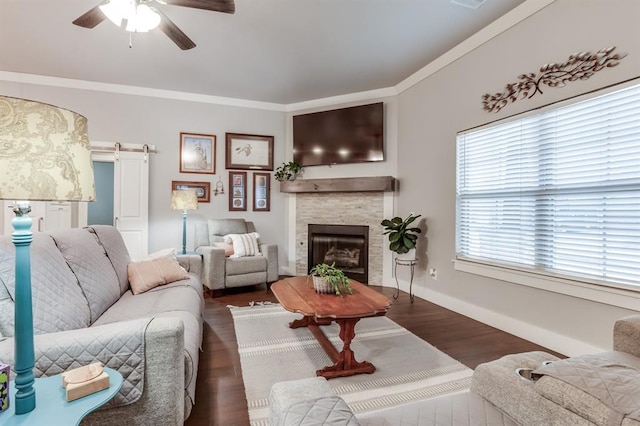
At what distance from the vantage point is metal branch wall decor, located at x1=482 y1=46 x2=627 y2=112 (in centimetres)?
217

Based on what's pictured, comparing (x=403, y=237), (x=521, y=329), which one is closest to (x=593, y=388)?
(x=521, y=329)

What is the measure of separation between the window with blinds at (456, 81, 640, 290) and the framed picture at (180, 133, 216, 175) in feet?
11.8

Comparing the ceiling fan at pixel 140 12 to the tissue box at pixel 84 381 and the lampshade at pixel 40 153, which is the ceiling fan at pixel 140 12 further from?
the tissue box at pixel 84 381

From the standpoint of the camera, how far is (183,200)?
13.9ft

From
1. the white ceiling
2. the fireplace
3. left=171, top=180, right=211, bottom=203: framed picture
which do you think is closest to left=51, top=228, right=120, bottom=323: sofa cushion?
the white ceiling

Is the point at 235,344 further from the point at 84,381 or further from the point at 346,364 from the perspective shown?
the point at 84,381

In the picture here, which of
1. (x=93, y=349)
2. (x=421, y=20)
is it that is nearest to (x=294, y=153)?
(x=421, y=20)

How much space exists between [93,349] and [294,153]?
4.09 m

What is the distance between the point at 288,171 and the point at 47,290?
379cm

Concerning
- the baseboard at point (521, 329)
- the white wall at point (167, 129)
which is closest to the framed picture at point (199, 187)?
the white wall at point (167, 129)

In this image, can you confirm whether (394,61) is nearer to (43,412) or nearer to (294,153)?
(294,153)

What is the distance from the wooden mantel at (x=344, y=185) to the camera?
14.2 ft

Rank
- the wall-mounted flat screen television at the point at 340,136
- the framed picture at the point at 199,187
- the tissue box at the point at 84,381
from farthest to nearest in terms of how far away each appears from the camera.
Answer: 1. the framed picture at the point at 199,187
2. the wall-mounted flat screen television at the point at 340,136
3. the tissue box at the point at 84,381

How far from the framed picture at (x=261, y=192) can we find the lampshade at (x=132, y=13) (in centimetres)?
280
